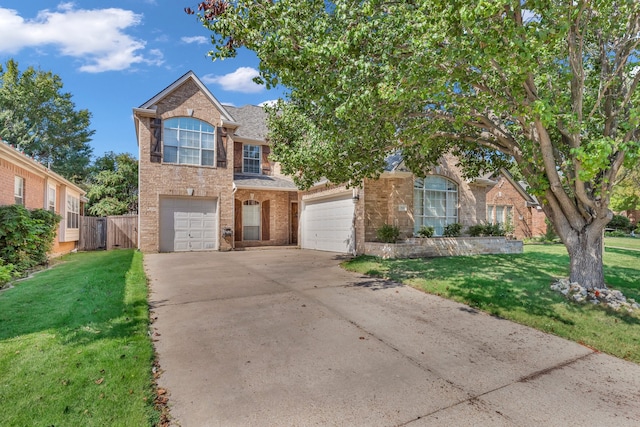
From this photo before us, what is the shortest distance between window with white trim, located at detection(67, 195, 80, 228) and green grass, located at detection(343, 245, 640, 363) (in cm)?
1387

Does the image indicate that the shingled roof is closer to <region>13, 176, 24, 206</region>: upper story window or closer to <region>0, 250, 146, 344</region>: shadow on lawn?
<region>13, 176, 24, 206</region>: upper story window

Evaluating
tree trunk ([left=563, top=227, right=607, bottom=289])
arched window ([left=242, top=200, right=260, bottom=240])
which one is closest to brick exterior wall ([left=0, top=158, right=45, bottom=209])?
arched window ([left=242, top=200, right=260, bottom=240])

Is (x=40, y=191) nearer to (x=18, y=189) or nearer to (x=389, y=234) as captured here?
(x=18, y=189)

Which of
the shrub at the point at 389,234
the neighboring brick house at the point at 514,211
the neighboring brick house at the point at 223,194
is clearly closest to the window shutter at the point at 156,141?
the neighboring brick house at the point at 223,194

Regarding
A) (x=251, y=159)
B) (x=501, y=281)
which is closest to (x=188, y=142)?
(x=251, y=159)

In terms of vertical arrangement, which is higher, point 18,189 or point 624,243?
point 18,189

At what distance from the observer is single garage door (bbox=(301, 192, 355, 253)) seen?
14.0m

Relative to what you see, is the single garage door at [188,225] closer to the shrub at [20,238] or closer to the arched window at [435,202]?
the shrub at [20,238]

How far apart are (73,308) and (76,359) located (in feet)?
7.60

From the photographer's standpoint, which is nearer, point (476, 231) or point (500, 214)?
point (476, 231)

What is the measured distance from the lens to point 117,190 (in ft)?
78.6

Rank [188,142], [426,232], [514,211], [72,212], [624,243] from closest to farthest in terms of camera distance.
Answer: [426,232] → [188,142] → [72,212] → [624,243] → [514,211]

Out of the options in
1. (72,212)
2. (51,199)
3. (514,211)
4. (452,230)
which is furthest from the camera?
(514,211)

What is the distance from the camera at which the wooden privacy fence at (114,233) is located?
1727cm
